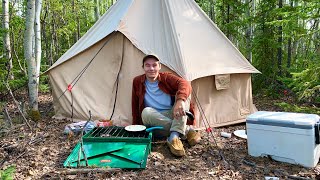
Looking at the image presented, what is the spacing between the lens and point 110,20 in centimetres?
516

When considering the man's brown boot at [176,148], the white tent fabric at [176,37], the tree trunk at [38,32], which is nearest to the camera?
the man's brown boot at [176,148]

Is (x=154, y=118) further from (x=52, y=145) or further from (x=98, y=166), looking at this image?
(x=52, y=145)

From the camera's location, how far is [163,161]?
3.23m

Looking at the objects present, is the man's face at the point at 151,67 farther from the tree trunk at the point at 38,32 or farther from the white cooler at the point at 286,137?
the tree trunk at the point at 38,32

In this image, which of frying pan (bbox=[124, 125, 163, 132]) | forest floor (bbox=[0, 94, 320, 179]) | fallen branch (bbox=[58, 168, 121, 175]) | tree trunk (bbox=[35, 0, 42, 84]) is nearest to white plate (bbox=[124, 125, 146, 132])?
frying pan (bbox=[124, 125, 163, 132])

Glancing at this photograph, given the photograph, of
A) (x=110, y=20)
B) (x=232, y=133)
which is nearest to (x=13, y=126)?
(x=110, y=20)

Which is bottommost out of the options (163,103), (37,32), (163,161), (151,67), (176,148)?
(163,161)

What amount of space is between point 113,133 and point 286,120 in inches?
80.3

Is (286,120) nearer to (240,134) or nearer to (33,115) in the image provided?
(240,134)

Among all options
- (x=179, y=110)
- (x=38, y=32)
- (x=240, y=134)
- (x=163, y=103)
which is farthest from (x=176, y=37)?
(x=38, y=32)

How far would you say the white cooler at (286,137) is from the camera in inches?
115

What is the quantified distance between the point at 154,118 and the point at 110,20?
2.35 metres

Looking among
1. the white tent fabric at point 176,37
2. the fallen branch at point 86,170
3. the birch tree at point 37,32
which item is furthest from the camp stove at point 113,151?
the birch tree at point 37,32

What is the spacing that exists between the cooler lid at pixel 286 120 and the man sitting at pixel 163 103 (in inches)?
31.2
